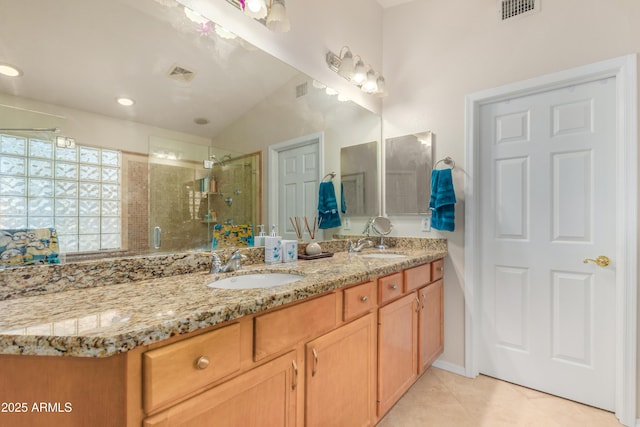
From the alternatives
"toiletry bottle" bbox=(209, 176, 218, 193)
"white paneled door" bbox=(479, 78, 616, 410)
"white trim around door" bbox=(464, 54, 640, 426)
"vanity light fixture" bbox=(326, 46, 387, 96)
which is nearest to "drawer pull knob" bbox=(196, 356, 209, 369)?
"toiletry bottle" bbox=(209, 176, 218, 193)

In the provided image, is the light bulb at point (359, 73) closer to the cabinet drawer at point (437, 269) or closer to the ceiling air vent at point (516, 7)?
the ceiling air vent at point (516, 7)

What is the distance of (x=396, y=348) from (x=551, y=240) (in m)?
1.27

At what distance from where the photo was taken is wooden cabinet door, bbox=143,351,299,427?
733mm

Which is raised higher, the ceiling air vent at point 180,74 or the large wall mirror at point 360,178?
the ceiling air vent at point 180,74

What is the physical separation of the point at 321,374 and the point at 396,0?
9.38ft

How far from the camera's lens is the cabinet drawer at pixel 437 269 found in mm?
2119

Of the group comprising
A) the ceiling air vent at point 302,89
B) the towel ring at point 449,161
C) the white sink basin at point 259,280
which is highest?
the ceiling air vent at point 302,89

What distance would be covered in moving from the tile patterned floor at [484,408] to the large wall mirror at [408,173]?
1.26m

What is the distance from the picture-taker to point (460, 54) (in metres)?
2.28

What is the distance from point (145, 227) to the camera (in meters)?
1.21

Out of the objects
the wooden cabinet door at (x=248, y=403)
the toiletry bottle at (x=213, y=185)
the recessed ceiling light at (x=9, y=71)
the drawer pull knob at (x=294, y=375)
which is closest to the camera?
the wooden cabinet door at (x=248, y=403)

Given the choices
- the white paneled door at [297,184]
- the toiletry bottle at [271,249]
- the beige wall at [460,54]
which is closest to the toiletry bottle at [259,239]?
the toiletry bottle at [271,249]

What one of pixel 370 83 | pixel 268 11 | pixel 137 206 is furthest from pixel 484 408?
pixel 268 11

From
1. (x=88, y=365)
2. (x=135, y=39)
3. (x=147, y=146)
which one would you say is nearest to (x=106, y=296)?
(x=88, y=365)
